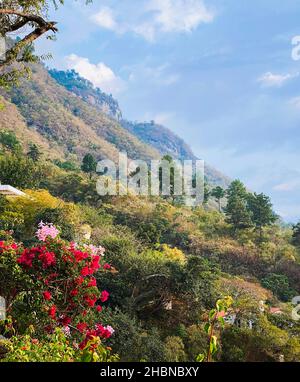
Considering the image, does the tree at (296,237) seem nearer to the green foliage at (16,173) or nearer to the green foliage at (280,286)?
the green foliage at (280,286)

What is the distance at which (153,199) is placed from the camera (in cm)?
3578

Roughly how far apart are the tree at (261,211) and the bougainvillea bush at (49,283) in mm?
27712

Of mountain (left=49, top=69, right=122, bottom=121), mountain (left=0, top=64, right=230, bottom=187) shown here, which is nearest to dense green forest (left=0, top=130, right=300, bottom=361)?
mountain (left=0, top=64, right=230, bottom=187)

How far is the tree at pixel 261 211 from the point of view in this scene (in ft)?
109

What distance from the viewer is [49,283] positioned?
5.85m

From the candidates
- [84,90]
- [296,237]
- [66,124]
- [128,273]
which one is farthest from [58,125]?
[84,90]

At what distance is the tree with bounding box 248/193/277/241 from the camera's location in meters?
33.2

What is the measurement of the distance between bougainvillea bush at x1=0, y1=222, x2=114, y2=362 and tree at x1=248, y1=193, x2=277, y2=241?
1091 inches

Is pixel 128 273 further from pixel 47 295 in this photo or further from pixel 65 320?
pixel 47 295

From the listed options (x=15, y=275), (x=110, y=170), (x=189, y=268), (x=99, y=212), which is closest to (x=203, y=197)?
(x=99, y=212)

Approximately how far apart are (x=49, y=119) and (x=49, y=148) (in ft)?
35.9

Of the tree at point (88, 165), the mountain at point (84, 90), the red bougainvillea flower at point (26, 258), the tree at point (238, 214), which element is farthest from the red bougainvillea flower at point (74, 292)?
the mountain at point (84, 90)
